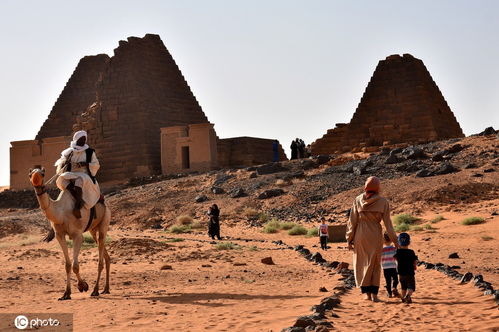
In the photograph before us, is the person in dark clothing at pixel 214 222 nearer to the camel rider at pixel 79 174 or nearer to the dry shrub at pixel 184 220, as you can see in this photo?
the dry shrub at pixel 184 220

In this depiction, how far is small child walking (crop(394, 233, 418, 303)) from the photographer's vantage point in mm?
10312

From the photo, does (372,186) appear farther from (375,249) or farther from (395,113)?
(395,113)

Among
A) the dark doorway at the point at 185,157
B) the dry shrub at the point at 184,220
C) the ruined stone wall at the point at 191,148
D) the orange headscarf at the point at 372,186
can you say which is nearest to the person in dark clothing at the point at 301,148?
the ruined stone wall at the point at 191,148

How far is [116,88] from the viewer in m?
58.9

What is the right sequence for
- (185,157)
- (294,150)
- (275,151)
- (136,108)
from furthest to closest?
(136,108) → (275,151) → (294,150) → (185,157)

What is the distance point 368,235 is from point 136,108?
4762 cm

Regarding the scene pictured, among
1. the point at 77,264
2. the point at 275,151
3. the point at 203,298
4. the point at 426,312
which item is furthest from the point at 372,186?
the point at 275,151

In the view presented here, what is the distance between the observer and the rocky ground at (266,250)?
31.9ft

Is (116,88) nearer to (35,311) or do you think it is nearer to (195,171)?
(195,171)

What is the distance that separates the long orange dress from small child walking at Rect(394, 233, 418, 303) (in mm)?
207

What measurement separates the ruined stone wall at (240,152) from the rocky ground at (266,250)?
421 cm

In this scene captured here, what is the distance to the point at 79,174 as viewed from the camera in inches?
490

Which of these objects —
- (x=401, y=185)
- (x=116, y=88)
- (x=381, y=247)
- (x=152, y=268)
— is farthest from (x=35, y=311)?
(x=116, y=88)

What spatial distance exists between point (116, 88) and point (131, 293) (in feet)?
156
